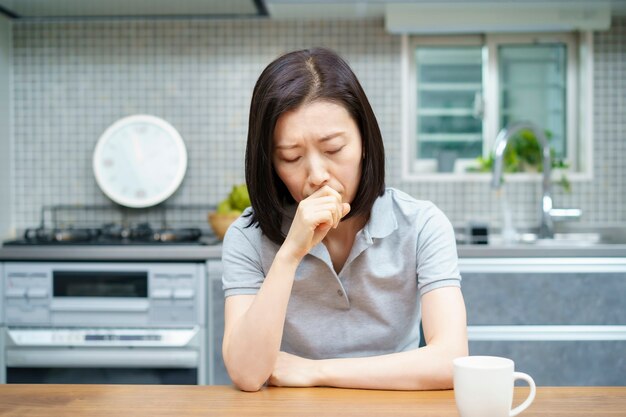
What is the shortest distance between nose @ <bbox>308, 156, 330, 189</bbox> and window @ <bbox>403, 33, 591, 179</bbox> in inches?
79.6

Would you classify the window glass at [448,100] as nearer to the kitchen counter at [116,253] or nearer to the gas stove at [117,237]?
the gas stove at [117,237]

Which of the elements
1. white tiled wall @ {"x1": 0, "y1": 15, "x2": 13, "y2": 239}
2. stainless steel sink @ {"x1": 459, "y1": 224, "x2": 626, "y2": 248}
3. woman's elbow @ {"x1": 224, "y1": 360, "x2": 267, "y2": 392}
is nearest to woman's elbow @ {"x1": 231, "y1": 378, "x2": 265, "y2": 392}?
woman's elbow @ {"x1": 224, "y1": 360, "x2": 267, "y2": 392}

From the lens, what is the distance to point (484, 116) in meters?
3.29

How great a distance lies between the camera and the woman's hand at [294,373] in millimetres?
1167

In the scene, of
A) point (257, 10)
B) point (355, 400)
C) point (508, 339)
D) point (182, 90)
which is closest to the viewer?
point (355, 400)

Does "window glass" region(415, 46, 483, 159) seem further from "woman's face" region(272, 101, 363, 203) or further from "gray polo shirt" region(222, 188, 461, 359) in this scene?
"woman's face" region(272, 101, 363, 203)

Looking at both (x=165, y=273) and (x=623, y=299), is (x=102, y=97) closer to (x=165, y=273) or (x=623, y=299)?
(x=165, y=273)

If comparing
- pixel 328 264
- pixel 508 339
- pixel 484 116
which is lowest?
pixel 508 339

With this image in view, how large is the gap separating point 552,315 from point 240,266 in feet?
4.85

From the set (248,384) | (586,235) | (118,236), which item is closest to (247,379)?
(248,384)

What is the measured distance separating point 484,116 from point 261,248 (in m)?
2.09

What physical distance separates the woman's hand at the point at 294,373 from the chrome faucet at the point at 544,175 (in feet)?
6.10

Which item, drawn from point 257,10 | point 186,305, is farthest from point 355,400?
point 257,10

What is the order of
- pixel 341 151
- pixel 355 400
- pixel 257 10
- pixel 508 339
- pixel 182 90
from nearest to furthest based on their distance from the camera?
pixel 355 400 < pixel 341 151 < pixel 508 339 < pixel 257 10 < pixel 182 90
